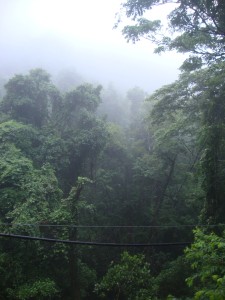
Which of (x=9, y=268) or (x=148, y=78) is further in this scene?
(x=148, y=78)

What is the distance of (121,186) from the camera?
778 inches

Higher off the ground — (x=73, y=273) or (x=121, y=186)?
(x=121, y=186)

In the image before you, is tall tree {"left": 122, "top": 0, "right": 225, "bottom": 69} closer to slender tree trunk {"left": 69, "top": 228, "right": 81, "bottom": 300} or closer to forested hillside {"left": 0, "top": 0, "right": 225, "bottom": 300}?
forested hillside {"left": 0, "top": 0, "right": 225, "bottom": 300}

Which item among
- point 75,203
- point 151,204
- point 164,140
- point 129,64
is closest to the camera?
point 75,203

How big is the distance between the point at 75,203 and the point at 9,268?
3.05m

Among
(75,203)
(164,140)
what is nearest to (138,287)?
(75,203)

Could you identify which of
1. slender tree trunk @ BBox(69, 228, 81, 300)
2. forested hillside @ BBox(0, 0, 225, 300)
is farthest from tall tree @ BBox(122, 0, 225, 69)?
→ slender tree trunk @ BBox(69, 228, 81, 300)

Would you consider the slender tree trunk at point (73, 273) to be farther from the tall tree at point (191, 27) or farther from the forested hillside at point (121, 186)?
the tall tree at point (191, 27)

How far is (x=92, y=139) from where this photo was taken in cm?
1630

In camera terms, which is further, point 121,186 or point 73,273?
point 121,186

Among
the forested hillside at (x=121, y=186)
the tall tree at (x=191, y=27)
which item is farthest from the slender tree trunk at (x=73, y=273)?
the tall tree at (x=191, y=27)

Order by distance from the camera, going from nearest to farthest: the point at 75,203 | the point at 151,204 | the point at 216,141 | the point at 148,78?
the point at 216,141 < the point at 75,203 < the point at 151,204 < the point at 148,78

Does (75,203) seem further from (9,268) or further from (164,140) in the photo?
(164,140)

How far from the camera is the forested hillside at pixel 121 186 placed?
29.8 ft
